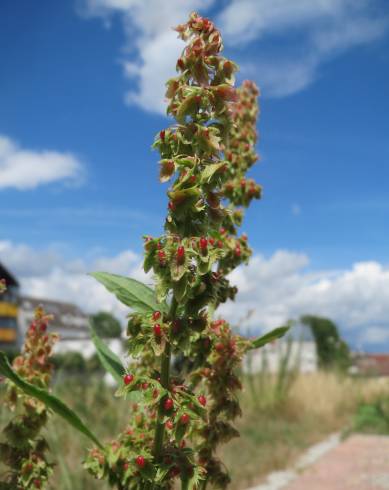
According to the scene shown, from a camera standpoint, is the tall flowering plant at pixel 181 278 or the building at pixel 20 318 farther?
the building at pixel 20 318

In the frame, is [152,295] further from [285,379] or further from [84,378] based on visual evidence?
[285,379]

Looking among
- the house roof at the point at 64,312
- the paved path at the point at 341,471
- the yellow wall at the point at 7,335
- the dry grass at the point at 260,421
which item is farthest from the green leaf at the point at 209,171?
the house roof at the point at 64,312

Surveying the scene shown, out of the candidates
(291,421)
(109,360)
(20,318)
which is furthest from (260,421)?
(20,318)

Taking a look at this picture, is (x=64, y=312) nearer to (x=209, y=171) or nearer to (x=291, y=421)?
(x=291, y=421)

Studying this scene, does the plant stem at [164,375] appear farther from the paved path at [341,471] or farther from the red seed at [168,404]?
the paved path at [341,471]

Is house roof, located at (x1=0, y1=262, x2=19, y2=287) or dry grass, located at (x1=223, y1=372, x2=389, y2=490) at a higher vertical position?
house roof, located at (x1=0, y1=262, x2=19, y2=287)

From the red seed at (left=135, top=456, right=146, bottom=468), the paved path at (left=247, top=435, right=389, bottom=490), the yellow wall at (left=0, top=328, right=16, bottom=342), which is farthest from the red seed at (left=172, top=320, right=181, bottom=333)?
the yellow wall at (left=0, top=328, right=16, bottom=342)

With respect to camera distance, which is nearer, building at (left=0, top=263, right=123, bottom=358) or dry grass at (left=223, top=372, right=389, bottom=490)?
dry grass at (left=223, top=372, right=389, bottom=490)

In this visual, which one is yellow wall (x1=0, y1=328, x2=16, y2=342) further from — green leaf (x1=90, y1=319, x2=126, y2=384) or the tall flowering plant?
the tall flowering plant
